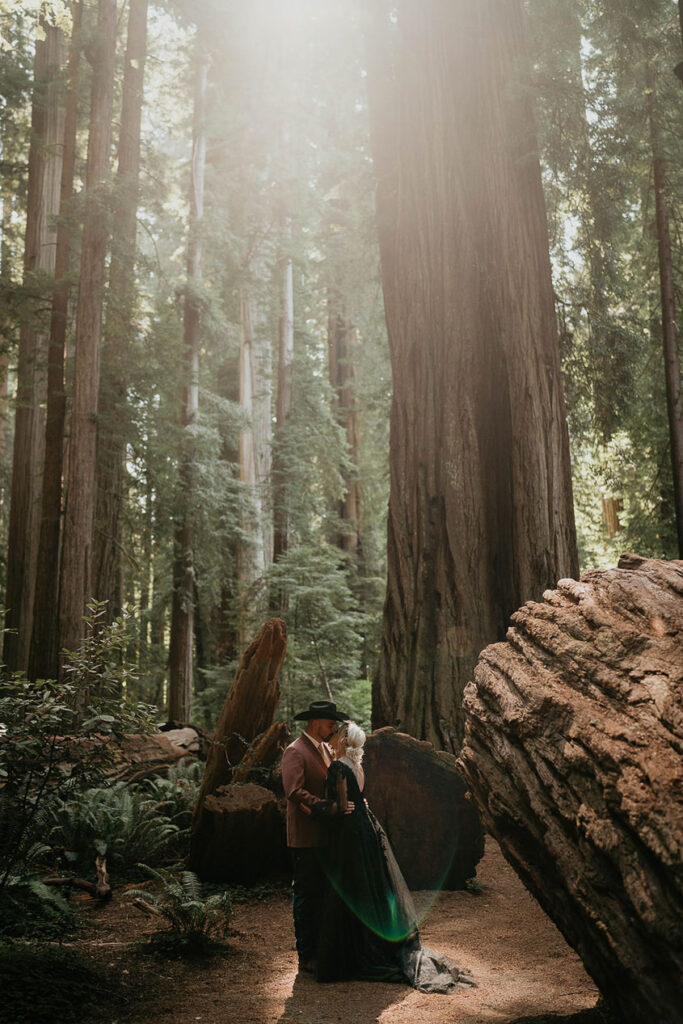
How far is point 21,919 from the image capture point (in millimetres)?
5113

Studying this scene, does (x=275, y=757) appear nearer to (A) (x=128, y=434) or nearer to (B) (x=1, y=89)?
(A) (x=128, y=434)

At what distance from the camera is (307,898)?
495 cm

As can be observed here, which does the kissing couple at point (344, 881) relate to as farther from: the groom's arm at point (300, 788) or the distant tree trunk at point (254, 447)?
the distant tree trunk at point (254, 447)

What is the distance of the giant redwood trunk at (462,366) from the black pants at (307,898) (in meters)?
2.55

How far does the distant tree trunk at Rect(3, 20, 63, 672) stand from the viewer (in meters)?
12.9

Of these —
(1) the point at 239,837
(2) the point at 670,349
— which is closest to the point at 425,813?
(1) the point at 239,837

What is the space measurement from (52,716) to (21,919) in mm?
1326

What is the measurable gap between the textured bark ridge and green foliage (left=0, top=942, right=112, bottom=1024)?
2273 millimetres

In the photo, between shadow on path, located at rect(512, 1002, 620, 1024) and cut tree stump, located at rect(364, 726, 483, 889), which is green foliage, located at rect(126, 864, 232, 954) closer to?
cut tree stump, located at rect(364, 726, 483, 889)

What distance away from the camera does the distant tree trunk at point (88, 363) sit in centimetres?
1033

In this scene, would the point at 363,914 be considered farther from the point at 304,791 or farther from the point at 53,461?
the point at 53,461

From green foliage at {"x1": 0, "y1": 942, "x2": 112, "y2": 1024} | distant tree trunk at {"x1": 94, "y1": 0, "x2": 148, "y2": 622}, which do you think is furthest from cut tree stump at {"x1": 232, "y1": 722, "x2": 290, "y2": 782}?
distant tree trunk at {"x1": 94, "y1": 0, "x2": 148, "y2": 622}

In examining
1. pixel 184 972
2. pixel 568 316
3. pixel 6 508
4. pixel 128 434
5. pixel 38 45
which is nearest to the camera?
pixel 184 972

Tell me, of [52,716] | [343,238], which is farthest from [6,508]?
[52,716]
